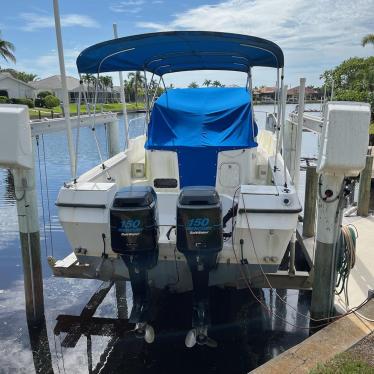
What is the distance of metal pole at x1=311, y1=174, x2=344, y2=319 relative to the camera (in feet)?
12.5

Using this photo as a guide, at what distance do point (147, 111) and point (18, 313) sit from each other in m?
3.27

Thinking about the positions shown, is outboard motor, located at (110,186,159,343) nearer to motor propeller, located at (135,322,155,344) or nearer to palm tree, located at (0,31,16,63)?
motor propeller, located at (135,322,155,344)

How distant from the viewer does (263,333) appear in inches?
184

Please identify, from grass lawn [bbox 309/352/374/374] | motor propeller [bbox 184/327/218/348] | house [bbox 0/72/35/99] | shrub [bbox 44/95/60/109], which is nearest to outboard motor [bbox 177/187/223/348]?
motor propeller [bbox 184/327/218/348]

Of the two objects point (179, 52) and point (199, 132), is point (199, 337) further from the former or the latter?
point (179, 52)

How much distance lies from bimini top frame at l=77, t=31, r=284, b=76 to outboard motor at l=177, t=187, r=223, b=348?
160 cm

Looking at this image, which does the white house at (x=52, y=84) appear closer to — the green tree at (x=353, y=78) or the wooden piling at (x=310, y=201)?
the green tree at (x=353, y=78)

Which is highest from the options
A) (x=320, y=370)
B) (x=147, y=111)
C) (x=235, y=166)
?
(x=147, y=111)

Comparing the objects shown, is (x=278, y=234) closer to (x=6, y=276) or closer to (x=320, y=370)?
(x=320, y=370)

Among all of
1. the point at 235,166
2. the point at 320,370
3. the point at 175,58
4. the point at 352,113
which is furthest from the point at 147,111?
the point at 320,370

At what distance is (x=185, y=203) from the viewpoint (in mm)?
3596

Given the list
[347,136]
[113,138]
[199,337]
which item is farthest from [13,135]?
[113,138]

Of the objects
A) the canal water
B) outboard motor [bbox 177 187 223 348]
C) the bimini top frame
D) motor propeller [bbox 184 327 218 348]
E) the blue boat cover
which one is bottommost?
the canal water

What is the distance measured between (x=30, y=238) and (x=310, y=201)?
13.1ft
